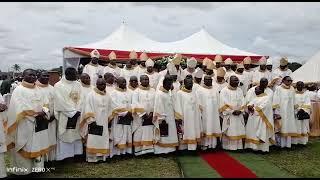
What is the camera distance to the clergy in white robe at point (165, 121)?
1011cm

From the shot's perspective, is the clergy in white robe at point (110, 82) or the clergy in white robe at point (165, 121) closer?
the clergy in white robe at point (165, 121)

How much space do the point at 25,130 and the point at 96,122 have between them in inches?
72.8

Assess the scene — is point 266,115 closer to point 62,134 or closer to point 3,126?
point 62,134

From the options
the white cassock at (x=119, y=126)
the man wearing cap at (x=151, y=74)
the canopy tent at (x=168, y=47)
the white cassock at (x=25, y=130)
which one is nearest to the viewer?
the white cassock at (x=25, y=130)

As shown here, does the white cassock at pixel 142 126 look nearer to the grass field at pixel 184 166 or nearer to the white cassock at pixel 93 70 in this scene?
the grass field at pixel 184 166

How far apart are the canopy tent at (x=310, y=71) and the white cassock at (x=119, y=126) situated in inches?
641

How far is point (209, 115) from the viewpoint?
1077 cm

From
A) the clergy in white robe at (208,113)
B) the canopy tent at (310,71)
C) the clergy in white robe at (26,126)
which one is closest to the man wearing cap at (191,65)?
the clergy in white robe at (208,113)

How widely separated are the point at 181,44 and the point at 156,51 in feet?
7.27

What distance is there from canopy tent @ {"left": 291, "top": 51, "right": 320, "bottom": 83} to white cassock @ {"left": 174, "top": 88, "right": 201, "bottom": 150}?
15.0 m

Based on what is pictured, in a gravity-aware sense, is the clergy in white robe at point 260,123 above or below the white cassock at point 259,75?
below

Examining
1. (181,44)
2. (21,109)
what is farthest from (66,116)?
(181,44)

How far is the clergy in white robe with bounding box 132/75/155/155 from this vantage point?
1018 cm

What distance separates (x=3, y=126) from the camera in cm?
786
